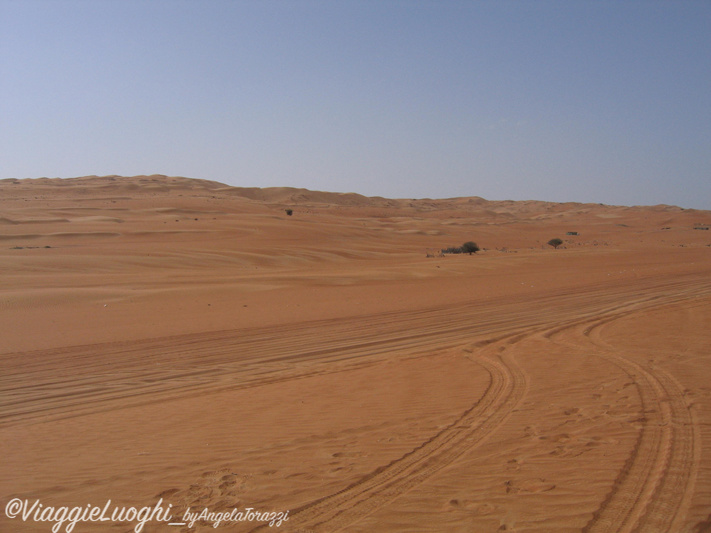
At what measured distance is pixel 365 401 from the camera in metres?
7.36

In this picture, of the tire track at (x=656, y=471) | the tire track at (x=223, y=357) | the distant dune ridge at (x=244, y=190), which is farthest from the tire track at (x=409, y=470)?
the distant dune ridge at (x=244, y=190)

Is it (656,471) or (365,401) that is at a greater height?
(656,471)

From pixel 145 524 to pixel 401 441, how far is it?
251 centimetres

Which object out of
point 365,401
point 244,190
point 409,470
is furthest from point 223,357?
point 244,190

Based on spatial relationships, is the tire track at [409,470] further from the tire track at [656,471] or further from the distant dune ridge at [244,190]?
the distant dune ridge at [244,190]

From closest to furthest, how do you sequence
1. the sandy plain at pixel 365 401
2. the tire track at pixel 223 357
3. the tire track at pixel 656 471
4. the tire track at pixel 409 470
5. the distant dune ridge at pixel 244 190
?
the tire track at pixel 656 471, the tire track at pixel 409 470, the sandy plain at pixel 365 401, the tire track at pixel 223 357, the distant dune ridge at pixel 244 190

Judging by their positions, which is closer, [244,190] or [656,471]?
[656,471]

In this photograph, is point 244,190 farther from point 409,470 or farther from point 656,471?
point 656,471

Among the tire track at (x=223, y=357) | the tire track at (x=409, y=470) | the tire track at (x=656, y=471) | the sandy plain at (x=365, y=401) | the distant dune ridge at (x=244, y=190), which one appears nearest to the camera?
the tire track at (x=656, y=471)

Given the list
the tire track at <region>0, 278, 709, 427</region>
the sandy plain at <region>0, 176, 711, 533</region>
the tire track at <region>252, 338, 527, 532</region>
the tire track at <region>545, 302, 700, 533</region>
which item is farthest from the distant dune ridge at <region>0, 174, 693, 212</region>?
the tire track at <region>545, 302, 700, 533</region>

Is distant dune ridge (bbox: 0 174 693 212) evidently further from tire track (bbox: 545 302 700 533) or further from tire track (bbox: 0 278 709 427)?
tire track (bbox: 545 302 700 533)

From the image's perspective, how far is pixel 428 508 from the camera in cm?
432

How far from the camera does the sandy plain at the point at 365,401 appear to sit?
446 cm

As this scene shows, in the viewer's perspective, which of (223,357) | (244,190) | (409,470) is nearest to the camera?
(409,470)
